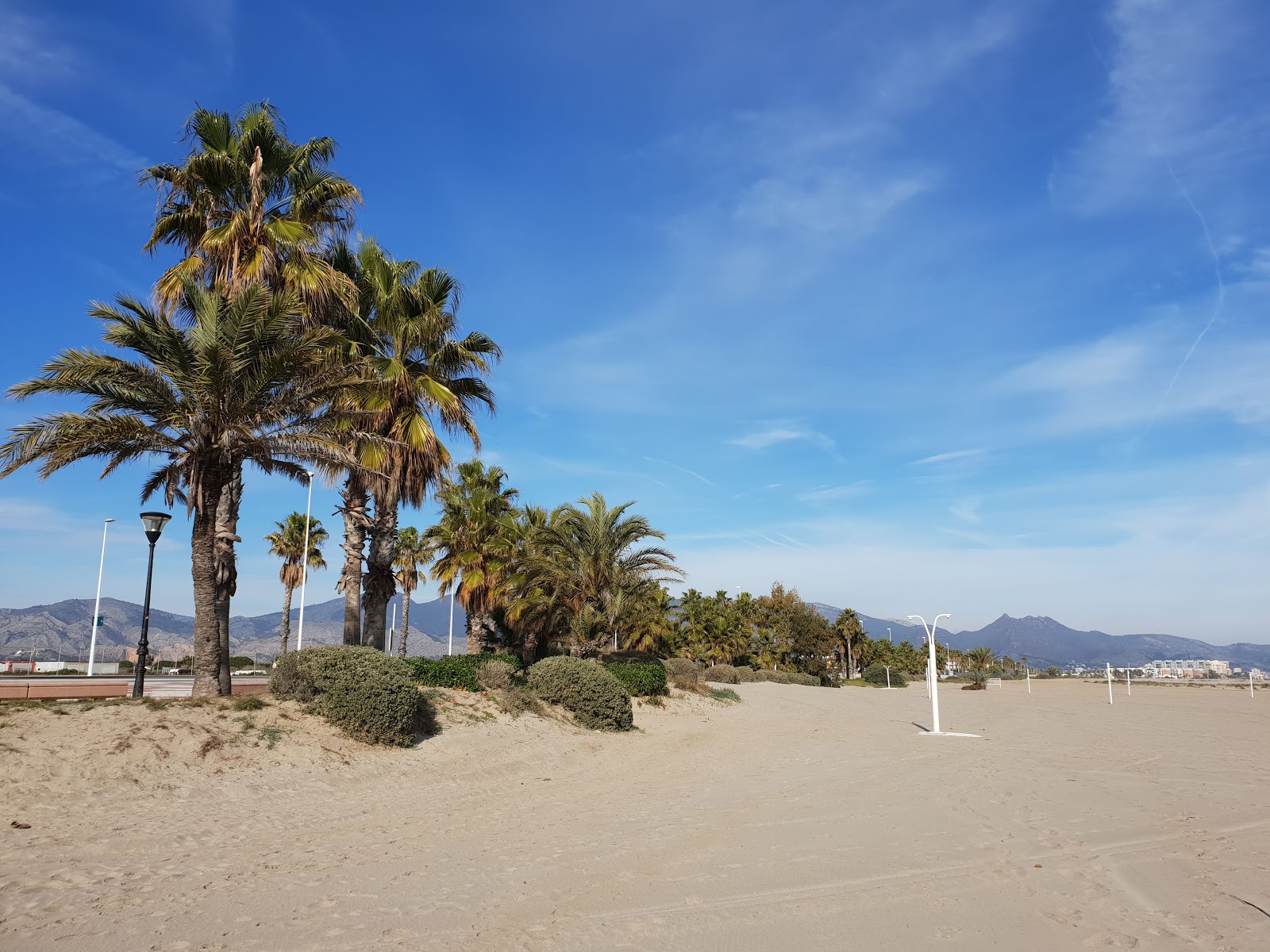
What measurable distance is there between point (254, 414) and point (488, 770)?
7903 mm

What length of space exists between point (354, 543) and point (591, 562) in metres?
9.20

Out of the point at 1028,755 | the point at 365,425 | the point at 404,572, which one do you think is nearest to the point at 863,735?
the point at 1028,755

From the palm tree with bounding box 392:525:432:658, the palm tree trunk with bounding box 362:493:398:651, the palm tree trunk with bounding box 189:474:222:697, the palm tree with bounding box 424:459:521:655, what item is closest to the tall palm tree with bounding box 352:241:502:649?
the palm tree trunk with bounding box 362:493:398:651

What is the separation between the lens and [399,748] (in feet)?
45.5

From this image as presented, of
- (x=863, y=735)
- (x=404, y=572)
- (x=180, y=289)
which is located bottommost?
(x=863, y=735)

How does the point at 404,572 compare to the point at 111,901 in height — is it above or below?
above

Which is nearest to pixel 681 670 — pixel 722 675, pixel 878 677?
pixel 722 675

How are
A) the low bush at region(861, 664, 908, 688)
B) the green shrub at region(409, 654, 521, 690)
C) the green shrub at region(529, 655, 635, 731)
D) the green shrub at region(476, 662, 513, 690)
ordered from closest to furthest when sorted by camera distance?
the green shrub at region(409, 654, 521, 690) < the green shrub at region(476, 662, 513, 690) < the green shrub at region(529, 655, 635, 731) < the low bush at region(861, 664, 908, 688)

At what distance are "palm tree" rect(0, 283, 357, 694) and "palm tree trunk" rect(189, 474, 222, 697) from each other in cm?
→ 2

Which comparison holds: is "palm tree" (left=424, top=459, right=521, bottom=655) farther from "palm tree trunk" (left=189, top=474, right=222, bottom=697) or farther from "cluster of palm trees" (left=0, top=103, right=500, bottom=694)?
"palm tree trunk" (left=189, top=474, right=222, bottom=697)

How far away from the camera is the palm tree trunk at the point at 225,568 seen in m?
14.4

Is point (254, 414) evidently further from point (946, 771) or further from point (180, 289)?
point (946, 771)

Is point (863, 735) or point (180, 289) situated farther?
point (863, 735)

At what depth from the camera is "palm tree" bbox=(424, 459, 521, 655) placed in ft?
110
